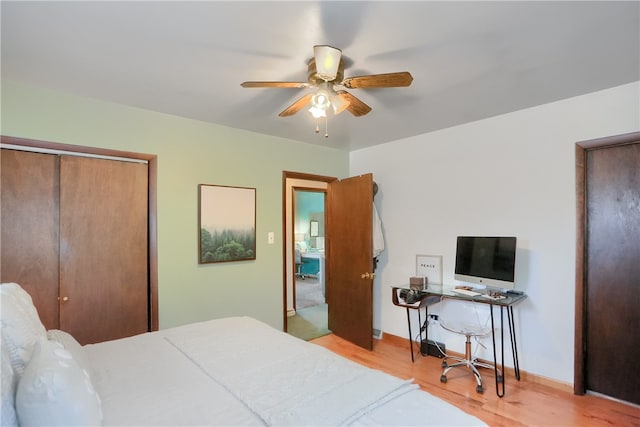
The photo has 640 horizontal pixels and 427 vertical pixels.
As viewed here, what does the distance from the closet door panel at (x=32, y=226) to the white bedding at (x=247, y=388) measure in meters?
0.89

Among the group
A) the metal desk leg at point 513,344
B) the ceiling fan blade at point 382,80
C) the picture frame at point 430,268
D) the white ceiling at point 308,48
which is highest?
the white ceiling at point 308,48

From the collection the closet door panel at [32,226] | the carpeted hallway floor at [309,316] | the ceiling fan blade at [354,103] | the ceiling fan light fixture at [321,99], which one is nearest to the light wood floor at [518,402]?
the carpeted hallway floor at [309,316]

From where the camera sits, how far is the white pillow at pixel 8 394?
0.96 meters

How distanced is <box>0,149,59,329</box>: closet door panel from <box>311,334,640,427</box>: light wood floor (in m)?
2.87

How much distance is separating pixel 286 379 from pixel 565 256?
252cm

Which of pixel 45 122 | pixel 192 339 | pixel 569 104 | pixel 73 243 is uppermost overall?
pixel 569 104

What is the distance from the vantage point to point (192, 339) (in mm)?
1988

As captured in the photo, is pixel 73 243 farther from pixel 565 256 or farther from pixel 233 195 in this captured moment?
pixel 565 256

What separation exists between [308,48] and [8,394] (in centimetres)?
193

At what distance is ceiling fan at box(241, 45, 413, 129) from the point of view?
167cm

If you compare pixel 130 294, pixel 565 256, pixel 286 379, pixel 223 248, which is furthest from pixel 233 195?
pixel 565 256

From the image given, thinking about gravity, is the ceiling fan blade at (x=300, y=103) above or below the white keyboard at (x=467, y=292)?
above

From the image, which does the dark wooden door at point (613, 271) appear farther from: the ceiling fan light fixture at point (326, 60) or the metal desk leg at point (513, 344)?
the ceiling fan light fixture at point (326, 60)

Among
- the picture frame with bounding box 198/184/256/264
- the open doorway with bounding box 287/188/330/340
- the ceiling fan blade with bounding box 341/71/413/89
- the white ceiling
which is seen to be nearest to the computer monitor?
the white ceiling
